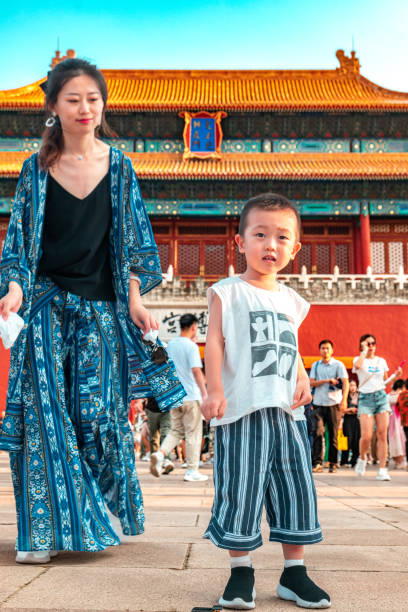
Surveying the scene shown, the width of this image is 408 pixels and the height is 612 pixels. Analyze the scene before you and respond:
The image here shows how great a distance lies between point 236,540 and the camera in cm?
179

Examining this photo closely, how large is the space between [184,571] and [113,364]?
2.69 feet

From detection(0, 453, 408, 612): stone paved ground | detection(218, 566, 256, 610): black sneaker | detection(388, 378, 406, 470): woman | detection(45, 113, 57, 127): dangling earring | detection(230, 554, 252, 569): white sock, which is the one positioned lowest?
detection(388, 378, 406, 470): woman

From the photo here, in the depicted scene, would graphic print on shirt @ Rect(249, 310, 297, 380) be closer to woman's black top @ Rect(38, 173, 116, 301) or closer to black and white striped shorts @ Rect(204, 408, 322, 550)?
black and white striped shorts @ Rect(204, 408, 322, 550)

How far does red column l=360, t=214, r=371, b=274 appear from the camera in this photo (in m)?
17.7

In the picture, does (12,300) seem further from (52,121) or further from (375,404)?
(375,404)

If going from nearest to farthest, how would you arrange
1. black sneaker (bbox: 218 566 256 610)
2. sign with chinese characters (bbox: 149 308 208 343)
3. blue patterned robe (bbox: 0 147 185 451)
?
1. black sneaker (bbox: 218 566 256 610)
2. blue patterned robe (bbox: 0 147 185 451)
3. sign with chinese characters (bbox: 149 308 208 343)

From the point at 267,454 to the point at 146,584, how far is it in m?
0.49

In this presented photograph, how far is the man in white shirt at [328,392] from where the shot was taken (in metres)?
7.77

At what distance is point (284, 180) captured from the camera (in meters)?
17.8

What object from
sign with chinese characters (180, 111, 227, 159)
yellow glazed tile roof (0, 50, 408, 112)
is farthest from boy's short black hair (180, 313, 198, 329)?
yellow glazed tile roof (0, 50, 408, 112)

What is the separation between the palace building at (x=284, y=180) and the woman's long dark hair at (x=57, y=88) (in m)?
13.4

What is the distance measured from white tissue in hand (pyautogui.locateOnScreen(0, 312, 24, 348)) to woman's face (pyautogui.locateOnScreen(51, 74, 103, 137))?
0.84 m

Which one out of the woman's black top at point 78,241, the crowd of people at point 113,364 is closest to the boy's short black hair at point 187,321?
the crowd of people at point 113,364

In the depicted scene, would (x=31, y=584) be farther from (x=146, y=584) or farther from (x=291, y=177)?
(x=291, y=177)
